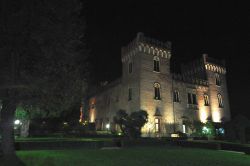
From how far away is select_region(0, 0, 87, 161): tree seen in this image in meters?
12.9

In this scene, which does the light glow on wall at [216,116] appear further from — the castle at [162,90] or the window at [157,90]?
the window at [157,90]

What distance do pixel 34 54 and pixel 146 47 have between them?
23.2 metres

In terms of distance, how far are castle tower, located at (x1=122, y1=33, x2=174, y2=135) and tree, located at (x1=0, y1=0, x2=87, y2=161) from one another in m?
18.2

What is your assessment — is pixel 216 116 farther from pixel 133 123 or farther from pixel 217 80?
pixel 133 123

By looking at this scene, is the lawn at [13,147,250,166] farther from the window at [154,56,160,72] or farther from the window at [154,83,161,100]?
the window at [154,56,160,72]

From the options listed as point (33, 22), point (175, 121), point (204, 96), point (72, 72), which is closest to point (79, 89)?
point (72, 72)

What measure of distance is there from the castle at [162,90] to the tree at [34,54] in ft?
60.9

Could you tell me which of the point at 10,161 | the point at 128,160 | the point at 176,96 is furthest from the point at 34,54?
the point at 176,96

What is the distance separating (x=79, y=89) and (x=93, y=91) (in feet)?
119

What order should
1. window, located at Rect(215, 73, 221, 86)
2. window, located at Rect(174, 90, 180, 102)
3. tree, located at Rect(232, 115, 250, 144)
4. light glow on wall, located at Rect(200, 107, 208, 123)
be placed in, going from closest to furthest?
1. tree, located at Rect(232, 115, 250, 144)
2. window, located at Rect(174, 90, 180, 102)
3. light glow on wall, located at Rect(200, 107, 208, 123)
4. window, located at Rect(215, 73, 221, 86)

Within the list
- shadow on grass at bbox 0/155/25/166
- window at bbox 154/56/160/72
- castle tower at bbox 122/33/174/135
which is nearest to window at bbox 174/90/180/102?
castle tower at bbox 122/33/174/135

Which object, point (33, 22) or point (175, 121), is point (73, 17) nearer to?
point (33, 22)

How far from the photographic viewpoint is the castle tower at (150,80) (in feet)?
108

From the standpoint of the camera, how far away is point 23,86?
12906 mm
